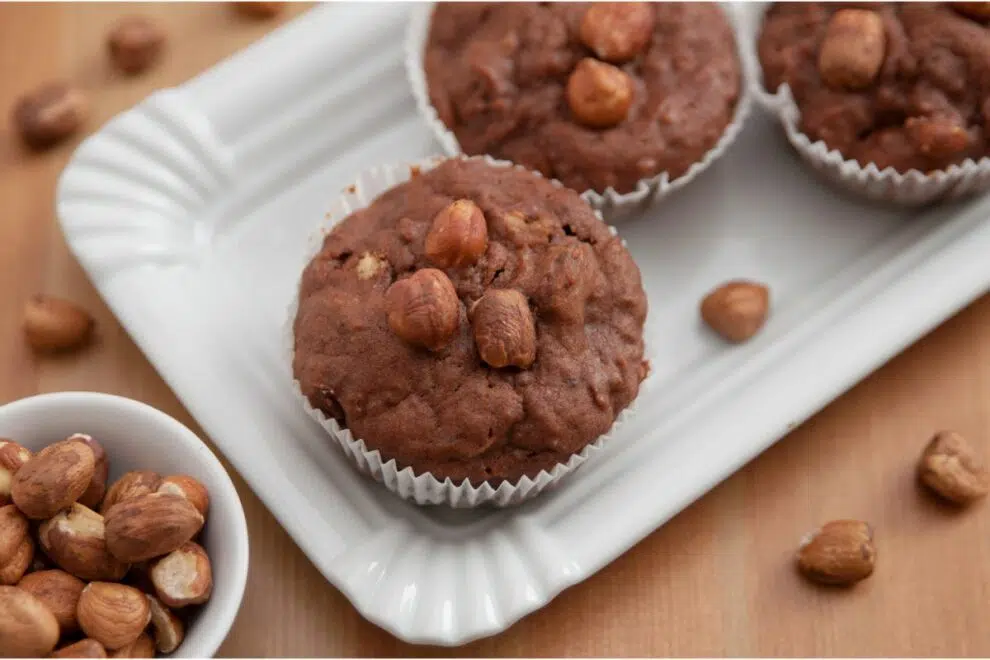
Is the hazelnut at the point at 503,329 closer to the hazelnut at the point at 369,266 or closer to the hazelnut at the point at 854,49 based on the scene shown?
the hazelnut at the point at 369,266

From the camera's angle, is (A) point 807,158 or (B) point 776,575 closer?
(B) point 776,575

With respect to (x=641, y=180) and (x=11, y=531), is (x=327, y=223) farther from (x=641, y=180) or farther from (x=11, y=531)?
(x=11, y=531)

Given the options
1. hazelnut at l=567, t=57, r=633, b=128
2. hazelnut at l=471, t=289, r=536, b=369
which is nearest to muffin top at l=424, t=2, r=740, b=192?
hazelnut at l=567, t=57, r=633, b=128

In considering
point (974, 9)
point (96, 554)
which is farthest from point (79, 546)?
point (974, 9)

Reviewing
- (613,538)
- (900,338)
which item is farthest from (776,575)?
(900,338)

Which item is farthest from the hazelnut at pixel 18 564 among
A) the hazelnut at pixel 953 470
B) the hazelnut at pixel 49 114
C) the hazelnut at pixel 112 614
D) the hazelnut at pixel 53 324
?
the hazelnut at pixel 953 470

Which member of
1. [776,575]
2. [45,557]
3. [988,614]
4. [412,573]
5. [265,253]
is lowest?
[988,614]

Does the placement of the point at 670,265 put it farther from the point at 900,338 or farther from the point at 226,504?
the point at 226,504
